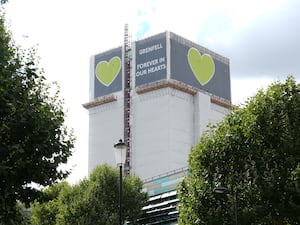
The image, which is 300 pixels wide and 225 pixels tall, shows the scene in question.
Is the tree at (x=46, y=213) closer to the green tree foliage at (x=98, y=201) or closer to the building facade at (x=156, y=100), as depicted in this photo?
the green tree foliage at (x=98, y=201)

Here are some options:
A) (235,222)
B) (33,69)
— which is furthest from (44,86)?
(235,222)

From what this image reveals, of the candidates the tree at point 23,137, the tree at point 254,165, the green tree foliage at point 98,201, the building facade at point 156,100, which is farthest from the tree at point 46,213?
the building facade at point 156,100

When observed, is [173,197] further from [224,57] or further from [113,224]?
[224,57]

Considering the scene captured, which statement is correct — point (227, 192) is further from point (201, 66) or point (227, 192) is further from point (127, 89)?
point (201, 66)

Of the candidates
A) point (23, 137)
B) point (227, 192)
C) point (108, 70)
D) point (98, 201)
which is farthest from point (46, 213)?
point (108, 70)

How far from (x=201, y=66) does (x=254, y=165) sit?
3669 inches

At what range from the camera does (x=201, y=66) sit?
123312 mm

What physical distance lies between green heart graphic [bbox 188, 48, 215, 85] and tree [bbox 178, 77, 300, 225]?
89931 mm

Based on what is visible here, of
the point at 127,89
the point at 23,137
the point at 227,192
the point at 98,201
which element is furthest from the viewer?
the point at 127,89

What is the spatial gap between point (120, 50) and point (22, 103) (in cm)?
10770

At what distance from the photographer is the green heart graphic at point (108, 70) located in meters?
124

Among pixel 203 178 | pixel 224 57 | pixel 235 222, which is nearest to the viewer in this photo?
pixel 235 222

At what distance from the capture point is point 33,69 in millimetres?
19016

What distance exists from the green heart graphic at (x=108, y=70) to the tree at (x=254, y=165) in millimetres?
92174
